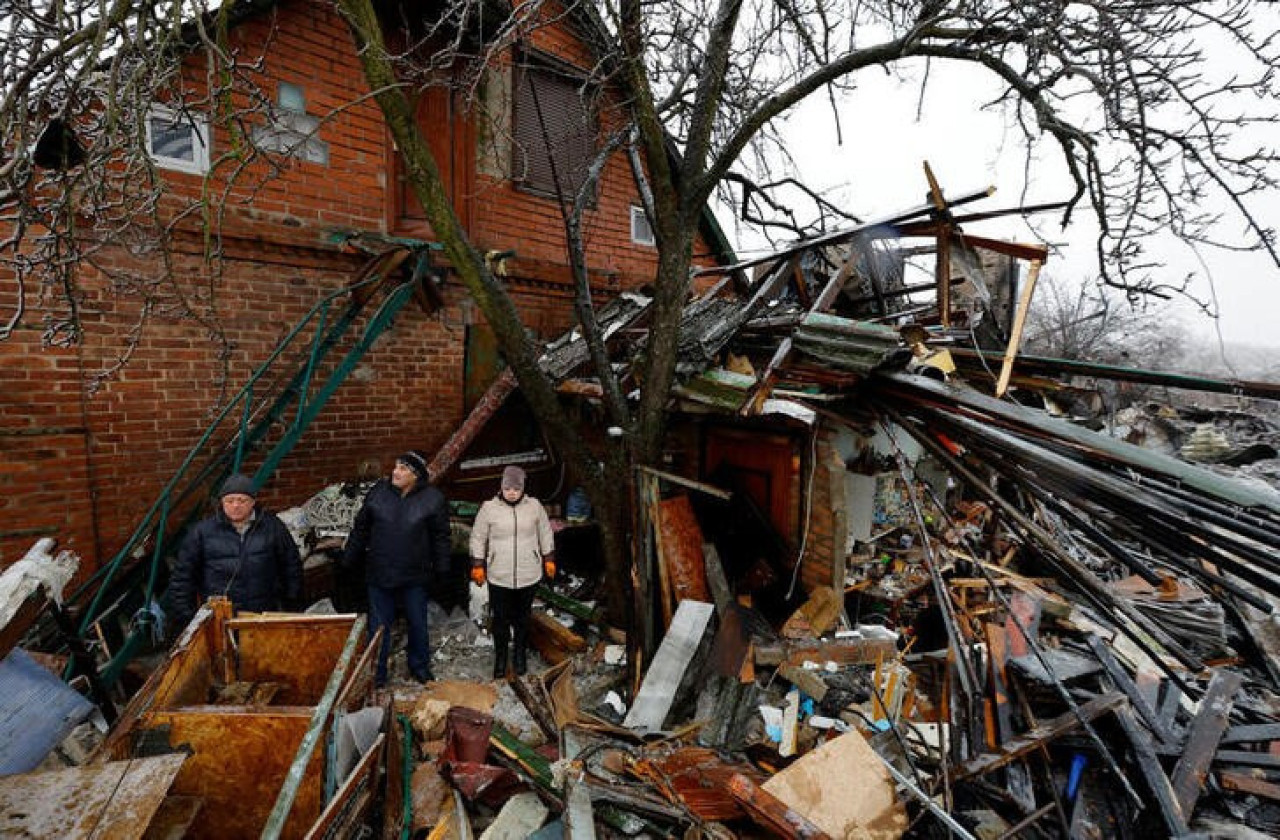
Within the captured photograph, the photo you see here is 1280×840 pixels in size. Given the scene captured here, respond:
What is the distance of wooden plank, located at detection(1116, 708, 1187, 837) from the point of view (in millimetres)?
3254

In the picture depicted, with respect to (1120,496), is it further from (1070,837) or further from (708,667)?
(708,667)

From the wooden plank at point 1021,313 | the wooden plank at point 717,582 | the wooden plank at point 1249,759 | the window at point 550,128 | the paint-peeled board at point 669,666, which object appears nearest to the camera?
the wooden plank at point 1021,313

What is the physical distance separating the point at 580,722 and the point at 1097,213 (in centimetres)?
520

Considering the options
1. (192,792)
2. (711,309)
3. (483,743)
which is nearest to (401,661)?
(483,743)

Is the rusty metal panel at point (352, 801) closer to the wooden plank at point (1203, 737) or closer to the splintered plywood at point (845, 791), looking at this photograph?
the splintered plywood at point (845, 791)

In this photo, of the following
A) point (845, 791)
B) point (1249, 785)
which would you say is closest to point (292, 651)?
point (845, 791)

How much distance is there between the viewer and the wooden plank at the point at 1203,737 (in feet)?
11.7

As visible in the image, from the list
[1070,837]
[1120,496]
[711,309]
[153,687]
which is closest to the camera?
[1120,496]

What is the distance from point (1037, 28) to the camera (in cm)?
358

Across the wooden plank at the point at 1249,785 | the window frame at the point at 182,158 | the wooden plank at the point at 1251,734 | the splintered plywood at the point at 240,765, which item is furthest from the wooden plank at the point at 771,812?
the window frame at the point at 182,158

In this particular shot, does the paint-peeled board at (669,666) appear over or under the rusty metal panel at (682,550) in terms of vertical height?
under

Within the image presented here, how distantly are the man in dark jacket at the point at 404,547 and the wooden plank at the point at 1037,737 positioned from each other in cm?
391

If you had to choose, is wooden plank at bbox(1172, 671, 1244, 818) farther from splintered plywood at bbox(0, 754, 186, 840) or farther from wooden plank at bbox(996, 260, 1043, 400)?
splintered plywood at bbox(0, 754, 186, 840)

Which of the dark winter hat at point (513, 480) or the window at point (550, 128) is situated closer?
the dark winter hat at point (513, 480)
